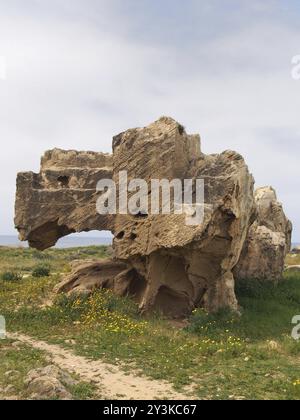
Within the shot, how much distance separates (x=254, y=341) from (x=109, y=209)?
24.8 ft

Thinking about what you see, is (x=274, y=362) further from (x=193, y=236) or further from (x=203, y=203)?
(x=203, y=203)

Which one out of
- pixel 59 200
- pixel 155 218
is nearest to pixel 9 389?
pixel 155 218

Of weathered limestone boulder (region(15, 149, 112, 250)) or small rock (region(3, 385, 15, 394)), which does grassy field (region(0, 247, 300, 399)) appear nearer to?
small rock (region(3, 385, 15, 394))

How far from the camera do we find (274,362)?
13.7m

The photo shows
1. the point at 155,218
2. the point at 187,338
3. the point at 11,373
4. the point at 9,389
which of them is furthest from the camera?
the point at 155,218

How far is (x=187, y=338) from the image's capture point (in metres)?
16.6

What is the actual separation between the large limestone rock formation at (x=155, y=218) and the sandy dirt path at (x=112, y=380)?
5.56 m

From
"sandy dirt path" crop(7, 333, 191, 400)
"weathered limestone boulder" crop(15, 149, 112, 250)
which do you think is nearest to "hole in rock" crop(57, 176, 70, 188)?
"weathered limestone boulder" crop(15, 149, 112, 250)

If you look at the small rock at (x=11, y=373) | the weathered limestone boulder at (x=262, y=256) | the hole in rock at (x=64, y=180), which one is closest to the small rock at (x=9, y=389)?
the small rock at (x=11, y=373)

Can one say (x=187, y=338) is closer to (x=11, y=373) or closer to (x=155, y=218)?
(x=155, y=218)

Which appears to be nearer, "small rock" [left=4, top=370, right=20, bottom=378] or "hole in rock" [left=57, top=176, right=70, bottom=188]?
"small rock" [left=4, top=370, right=20, bottom=378]

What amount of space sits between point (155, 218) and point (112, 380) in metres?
7.45

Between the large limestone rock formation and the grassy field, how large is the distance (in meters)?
1.32

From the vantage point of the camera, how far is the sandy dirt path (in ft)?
36.8
